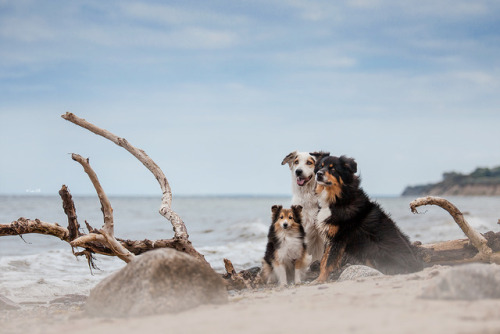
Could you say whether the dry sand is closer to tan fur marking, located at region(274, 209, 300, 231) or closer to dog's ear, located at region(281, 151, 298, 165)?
tan fur marking, located at region(274, 209, 300, 231)

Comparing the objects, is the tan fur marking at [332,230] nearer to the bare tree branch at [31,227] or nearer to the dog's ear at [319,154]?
the dog's ear at [319,154]

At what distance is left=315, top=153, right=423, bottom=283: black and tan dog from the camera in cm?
693

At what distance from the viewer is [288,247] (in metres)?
7.89

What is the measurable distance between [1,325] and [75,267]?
724 centimetres

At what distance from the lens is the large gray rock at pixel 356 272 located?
6465 mm

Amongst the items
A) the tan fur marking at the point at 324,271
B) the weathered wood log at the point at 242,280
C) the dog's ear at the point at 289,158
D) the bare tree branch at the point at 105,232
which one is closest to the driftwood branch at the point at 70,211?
the bare tree branch at the point at 105,232

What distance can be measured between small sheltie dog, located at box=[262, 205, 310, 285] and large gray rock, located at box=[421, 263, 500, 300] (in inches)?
130

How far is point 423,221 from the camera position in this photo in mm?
24906

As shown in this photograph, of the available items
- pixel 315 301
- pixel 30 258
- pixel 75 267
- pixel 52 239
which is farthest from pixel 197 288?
pixel 52 239

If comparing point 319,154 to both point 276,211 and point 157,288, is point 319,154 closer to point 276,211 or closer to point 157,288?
point 276,211

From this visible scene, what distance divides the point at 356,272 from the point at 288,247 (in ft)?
5.08

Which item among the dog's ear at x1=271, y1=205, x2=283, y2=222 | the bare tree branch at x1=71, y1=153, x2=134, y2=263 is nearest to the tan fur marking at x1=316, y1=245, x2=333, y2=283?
the dog's ear at x1=271, y1=205, x2=283, y2=222

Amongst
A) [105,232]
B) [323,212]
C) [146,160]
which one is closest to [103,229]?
[105,232]

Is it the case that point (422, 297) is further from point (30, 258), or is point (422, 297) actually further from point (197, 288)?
point (30, 258)
